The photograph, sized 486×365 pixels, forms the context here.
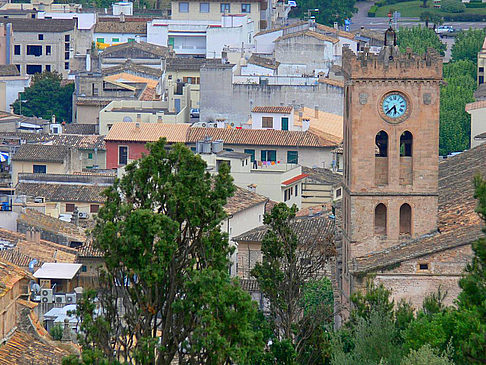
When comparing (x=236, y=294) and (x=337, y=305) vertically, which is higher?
(x=236, y=294)

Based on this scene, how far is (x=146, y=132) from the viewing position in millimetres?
94625

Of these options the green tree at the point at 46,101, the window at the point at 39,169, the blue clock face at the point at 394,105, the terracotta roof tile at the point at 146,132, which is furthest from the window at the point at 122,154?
the blue clock face at the point at 394,105

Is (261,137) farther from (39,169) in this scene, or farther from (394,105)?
(394,105)

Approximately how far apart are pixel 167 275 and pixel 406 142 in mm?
22199

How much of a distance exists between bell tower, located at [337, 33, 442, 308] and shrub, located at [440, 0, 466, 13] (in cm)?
12168

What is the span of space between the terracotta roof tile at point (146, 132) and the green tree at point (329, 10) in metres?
62.2

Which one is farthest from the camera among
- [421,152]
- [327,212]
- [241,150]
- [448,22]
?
[448,22]

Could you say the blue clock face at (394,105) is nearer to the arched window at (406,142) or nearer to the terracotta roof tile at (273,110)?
the arched window at (406,142)

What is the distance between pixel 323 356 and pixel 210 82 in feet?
203

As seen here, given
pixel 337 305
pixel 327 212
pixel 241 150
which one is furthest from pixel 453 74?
pixel 337 305

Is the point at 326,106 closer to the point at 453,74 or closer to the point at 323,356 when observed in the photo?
the point at 453,74

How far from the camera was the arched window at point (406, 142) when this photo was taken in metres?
57.9

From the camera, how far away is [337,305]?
59.0 meters

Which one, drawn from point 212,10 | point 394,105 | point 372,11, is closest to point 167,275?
point 394,105
